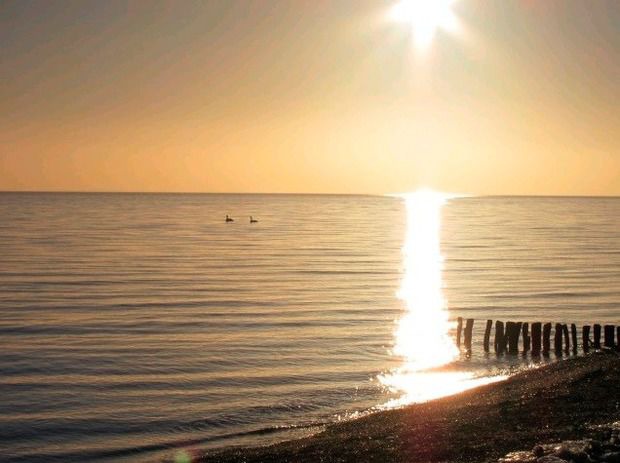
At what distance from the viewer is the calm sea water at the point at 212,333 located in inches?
733

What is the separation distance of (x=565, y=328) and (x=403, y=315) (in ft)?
32.4

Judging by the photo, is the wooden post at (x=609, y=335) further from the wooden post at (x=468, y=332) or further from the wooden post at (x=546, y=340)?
the wooden post at (x=468, y=332)

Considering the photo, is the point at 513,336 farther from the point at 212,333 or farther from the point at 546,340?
the point at 212,333

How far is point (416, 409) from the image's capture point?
18.3 meters

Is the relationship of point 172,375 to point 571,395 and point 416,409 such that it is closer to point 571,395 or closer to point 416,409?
point 416,409

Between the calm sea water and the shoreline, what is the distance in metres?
1.95

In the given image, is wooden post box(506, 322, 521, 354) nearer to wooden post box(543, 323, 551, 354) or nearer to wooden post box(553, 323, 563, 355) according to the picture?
wooden post box(543, 323, 551, 354)

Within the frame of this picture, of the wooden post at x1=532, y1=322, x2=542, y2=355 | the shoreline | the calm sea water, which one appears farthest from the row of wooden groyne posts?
the shoreline

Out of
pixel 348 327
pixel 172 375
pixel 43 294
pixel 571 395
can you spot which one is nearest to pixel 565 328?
pixel 348 327

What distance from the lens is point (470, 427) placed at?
15055 mm

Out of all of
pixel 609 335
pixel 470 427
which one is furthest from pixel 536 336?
pixel 470 427

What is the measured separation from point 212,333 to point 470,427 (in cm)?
1618

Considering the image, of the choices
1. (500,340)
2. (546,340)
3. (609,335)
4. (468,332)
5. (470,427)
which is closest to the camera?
(470,427)

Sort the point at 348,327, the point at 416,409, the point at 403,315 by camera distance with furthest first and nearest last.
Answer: the point at 403,315, the point at 348,327, the point at 416,409
